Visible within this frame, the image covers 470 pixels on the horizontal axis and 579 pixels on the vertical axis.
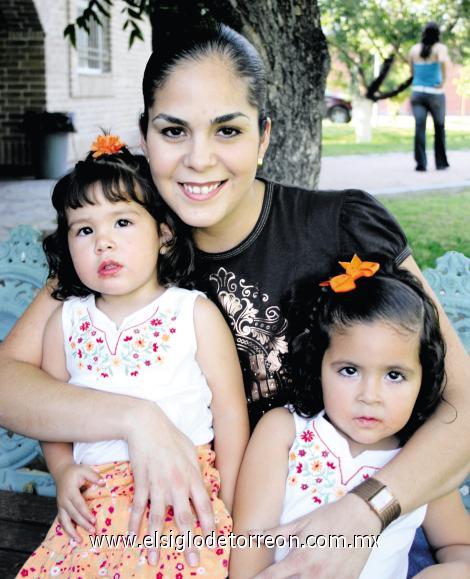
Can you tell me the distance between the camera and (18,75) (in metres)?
12.1

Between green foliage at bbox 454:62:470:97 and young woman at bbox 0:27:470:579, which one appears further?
green foliage at bbox 454:62:470:97

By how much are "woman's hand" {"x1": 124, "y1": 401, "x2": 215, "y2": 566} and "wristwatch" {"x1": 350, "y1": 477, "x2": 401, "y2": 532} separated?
400mm

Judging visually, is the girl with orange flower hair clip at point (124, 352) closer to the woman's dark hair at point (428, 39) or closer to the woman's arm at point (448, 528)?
the woman's arm at point (448, 528)

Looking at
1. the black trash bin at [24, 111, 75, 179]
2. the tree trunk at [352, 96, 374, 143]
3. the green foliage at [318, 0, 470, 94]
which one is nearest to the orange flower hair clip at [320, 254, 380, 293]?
the black trash bin at [24, 111, 75, 179]

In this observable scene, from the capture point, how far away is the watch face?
187cm

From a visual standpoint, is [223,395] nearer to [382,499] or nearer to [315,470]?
[315,470]

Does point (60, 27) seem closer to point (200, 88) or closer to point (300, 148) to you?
point (300, 148)

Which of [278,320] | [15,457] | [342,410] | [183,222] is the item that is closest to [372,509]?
[342,410]

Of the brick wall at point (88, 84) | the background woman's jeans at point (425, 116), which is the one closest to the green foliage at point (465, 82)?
the brick wall at point (88, 84)

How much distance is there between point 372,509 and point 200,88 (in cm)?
119

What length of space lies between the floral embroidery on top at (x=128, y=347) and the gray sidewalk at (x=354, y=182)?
5.09 m

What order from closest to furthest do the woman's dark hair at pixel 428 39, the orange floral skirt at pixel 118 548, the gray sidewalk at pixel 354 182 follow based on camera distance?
the orange floral skirt at pixel 118 548, the gray sidewalk at pixel 354 182, the woman's dark hair at pixel 428 39

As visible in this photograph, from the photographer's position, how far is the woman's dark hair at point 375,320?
2.05 metres

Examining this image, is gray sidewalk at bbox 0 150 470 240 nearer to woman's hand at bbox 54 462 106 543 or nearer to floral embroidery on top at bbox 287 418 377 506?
woman's hand at bbox 54 462 106 543
